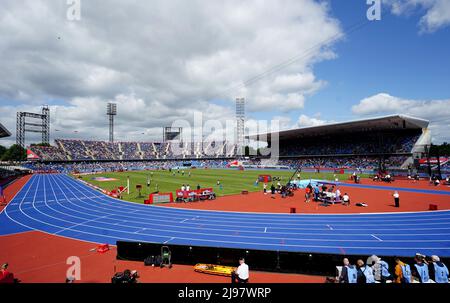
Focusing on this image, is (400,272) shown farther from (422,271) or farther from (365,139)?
(365,139)

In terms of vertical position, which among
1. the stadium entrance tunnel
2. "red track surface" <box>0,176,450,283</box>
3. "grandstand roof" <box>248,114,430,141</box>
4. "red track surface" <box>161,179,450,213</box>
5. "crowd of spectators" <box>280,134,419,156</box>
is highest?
"grandstand roof" <box>248,114,430,141</box>

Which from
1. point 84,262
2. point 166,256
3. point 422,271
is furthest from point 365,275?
point 84,262

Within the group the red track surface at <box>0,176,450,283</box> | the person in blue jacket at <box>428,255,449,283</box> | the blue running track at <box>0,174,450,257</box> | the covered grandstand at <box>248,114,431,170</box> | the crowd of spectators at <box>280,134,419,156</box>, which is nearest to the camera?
the person in blue jacket at <box>428,255,449,283</box>

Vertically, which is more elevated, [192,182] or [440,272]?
[440,272]

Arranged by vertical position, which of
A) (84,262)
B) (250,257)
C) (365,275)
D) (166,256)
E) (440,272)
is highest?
(440,272)

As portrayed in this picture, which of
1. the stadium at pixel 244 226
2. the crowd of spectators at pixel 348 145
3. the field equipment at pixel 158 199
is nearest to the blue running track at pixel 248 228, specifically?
the stadium at pixel 244 226

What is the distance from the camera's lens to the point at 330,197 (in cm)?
2281

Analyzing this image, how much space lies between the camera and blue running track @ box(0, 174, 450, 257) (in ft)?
41.4

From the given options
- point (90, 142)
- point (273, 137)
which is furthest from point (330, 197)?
point (90, 142)

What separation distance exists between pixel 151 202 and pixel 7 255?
480 inches

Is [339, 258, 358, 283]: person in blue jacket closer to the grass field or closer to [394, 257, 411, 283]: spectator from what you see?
[394, 257, 411, 283]: spectator

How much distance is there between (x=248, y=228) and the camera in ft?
51.6

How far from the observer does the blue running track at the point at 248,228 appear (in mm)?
12625

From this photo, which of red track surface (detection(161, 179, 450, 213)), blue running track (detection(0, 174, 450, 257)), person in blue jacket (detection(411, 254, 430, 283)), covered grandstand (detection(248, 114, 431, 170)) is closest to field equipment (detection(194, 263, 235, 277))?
blue running track (detection(0, 174, 450, 257))
